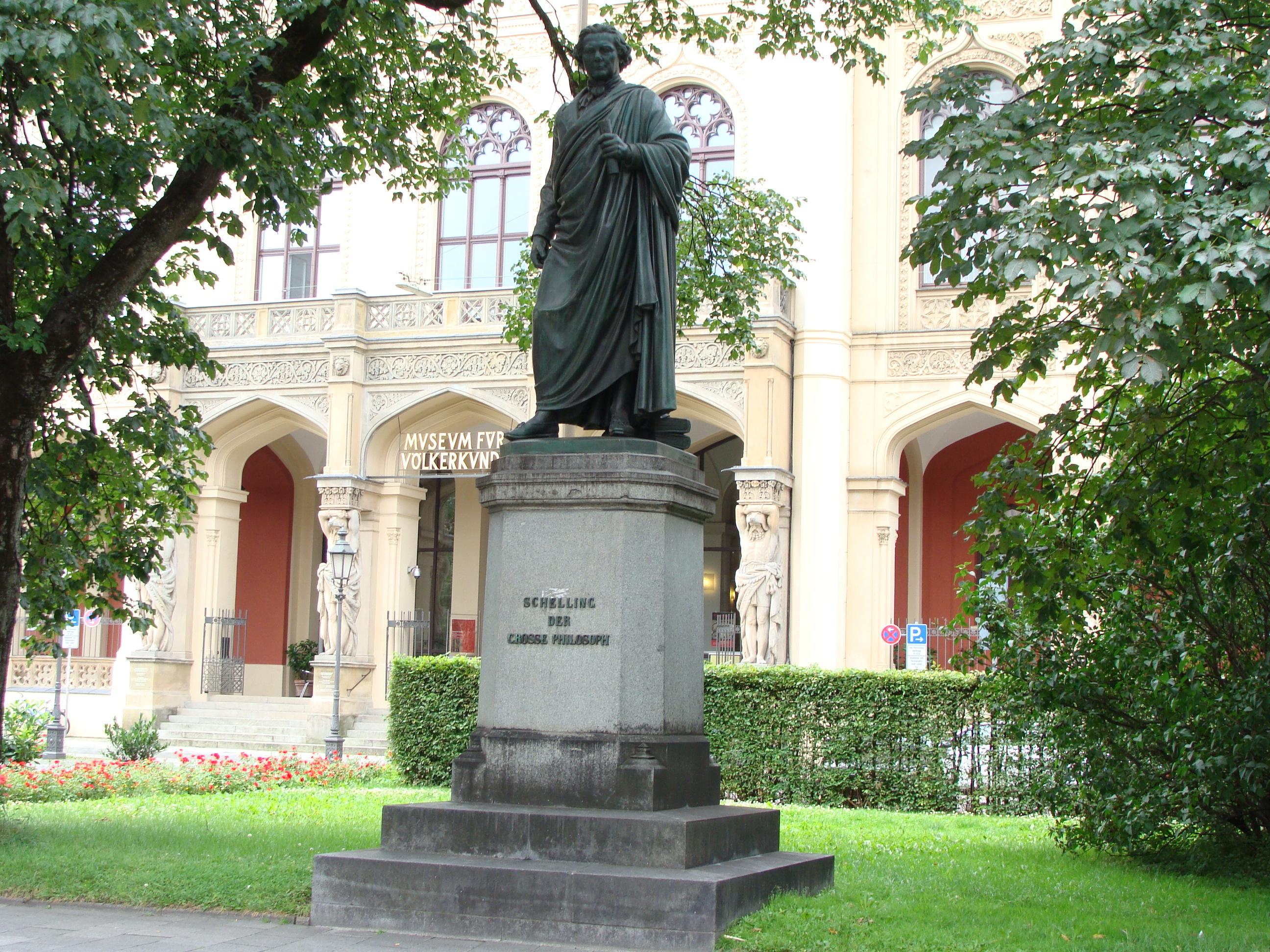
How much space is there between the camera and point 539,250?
23.8 feet

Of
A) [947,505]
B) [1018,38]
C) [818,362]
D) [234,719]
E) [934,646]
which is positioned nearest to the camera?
[818,362]

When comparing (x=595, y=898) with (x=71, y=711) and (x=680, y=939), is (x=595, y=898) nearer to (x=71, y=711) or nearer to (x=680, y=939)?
(x=680, y=939)

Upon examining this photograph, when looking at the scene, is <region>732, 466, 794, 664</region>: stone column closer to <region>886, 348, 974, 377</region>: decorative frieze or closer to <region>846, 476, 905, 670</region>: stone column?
<region>846, 476, 905, 670</region>: stone column

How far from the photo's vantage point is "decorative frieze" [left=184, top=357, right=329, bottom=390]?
24.5 meters

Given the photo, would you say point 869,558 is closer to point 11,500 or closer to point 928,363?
point 928,363

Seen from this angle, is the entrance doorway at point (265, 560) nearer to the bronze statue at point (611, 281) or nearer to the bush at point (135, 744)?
the bush at point (135, 744)

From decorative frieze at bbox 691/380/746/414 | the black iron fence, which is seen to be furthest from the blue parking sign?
decorative frieze at bbox 691/380/746/414

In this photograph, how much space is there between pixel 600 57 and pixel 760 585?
14.5 meters

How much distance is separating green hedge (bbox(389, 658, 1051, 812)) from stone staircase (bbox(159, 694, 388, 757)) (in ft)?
30.7

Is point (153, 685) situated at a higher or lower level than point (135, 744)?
higher

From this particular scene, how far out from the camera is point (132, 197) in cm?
926

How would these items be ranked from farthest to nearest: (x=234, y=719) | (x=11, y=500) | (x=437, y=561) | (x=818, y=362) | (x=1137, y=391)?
(x=437, y=561)
(x=234, y=719)
(x=818, y=362)
(x=1137, y=391)
(x=11, y=500)

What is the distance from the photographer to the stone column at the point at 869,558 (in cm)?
2234

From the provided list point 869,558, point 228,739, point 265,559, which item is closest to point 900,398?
point 869,558
